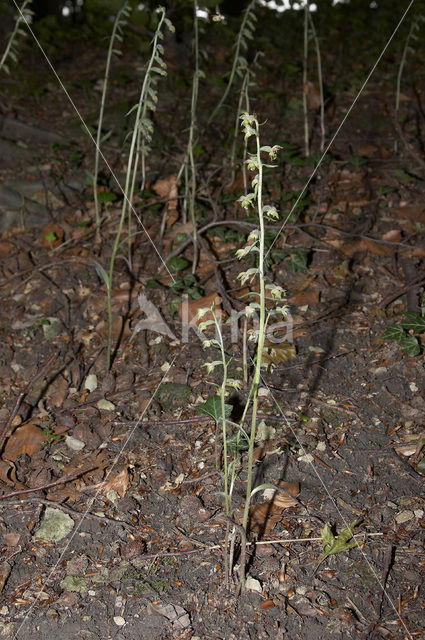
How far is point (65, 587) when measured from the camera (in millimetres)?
2053

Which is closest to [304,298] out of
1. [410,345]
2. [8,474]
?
→ [410,345]

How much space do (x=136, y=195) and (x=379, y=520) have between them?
121 inches

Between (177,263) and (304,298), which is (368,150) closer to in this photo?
(304,298)

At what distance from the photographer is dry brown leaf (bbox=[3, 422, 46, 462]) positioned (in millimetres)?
2667

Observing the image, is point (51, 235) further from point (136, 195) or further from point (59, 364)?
point (59, 364)

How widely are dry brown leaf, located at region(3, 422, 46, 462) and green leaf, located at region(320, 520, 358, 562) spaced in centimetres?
142

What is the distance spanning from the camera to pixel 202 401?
→ 2.85 m

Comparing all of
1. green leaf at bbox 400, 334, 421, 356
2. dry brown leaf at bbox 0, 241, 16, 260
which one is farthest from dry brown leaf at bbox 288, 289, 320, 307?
dry brown leaf at bbox 0, 241, 16, 260

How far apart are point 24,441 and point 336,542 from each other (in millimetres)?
1554

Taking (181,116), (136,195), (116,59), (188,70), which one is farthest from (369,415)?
(116,59)

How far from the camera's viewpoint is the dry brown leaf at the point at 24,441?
2.67 m

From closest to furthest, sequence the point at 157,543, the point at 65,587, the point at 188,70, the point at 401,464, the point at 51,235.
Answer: the point at 65,587, the point at 157,543, the point at 401,464, the point at 51,235, the point at 188,70

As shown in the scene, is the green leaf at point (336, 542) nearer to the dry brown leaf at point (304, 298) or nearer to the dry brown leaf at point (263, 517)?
the dry brown leaf at point (263, 517)

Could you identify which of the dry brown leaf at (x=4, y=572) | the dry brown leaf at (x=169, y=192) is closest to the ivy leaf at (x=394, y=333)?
the dry brown leaf at (x=169, y=192)
